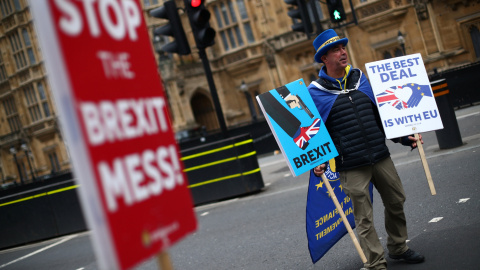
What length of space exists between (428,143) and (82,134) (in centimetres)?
1135

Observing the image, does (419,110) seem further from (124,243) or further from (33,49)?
(33,49)

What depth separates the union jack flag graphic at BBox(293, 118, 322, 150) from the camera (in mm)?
5289

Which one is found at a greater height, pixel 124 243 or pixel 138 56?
pixel 138 56

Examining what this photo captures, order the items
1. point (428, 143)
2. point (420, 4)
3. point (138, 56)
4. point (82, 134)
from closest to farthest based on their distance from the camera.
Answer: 1. point (82, 134)
2. point (138, 56)
3. point (428, 143)
4. point (420, 4)

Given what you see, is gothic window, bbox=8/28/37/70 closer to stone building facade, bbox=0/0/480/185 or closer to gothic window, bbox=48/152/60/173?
stone building facade, bbox=0/0/480/185

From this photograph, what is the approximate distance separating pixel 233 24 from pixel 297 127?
95.7 feet

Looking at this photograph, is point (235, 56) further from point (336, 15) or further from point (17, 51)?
point (336, 15)

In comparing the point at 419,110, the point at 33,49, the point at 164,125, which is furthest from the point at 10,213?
the point at 33,49

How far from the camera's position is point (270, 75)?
32.8 m

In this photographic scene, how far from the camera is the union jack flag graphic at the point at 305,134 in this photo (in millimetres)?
5289

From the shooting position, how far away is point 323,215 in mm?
5578

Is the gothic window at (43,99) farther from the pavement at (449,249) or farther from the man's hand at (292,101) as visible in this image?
the pavement at (449,249)

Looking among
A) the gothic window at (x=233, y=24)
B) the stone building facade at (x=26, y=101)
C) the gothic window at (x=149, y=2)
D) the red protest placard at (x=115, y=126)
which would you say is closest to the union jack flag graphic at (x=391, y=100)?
the red protest placard at (x=115, y=126)

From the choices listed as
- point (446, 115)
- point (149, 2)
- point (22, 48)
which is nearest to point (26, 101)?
point (22, 48)
